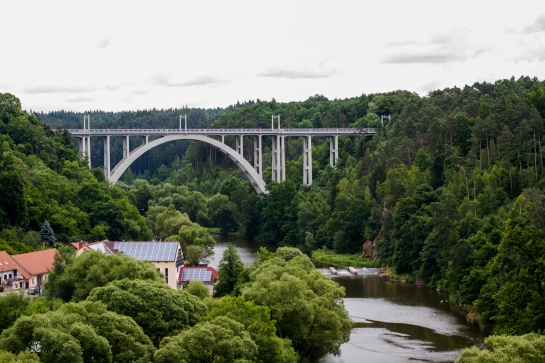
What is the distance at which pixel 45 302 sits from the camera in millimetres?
38469

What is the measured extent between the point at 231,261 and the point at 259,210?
44698 mm

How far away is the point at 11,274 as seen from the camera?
47.2 meters

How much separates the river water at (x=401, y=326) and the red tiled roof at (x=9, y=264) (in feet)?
44.1

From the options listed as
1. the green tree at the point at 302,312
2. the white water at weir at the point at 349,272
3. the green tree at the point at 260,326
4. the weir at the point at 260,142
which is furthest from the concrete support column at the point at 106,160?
the green tree at the point at 260,326

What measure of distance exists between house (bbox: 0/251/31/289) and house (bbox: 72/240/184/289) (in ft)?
7.94

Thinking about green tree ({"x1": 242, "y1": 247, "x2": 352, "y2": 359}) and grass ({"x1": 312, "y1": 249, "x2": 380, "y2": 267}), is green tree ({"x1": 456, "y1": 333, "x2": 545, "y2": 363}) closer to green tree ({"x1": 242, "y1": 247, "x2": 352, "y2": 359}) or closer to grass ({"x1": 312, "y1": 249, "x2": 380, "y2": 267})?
green tree ({"x1": 242, "y1": 247, "x2": 352, "y2": 359})

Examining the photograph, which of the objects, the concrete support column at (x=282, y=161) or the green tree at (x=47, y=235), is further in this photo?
the concrete support column at (x=282, y=161)

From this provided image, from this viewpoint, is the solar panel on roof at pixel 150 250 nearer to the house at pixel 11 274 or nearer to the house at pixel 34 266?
the house at pixel 34 266

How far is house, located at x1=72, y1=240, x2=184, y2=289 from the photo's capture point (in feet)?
161

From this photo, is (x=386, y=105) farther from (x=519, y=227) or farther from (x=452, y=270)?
(x=519, y=227)

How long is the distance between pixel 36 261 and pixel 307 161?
47680 millimetres

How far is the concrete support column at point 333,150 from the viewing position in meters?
95.6

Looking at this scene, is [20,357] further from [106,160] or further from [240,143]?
[240,143]

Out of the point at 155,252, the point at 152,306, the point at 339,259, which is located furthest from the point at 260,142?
the point at 152,306
